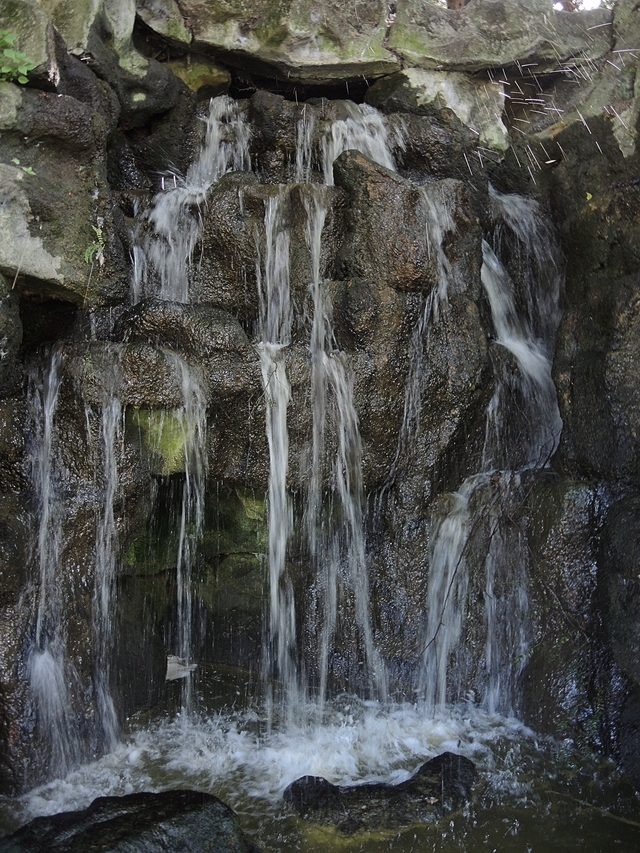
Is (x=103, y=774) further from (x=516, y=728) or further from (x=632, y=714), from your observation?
(x=632, y=714)

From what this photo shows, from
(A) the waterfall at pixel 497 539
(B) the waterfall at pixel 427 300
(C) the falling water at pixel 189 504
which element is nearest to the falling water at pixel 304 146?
(B) the waterfall at pixel 427 300

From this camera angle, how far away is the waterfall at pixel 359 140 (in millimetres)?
6051

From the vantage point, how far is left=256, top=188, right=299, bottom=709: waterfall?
4.52m

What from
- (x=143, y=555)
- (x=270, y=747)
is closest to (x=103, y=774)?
(x=270, y=747)

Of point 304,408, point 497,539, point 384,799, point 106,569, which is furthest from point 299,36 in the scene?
point 384,799

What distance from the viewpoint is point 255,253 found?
5.03 metres

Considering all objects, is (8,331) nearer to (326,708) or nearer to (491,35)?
(326,708)

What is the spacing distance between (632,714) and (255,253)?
3.52 meters

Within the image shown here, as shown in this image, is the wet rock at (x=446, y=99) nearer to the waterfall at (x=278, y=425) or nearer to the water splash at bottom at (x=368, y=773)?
the waterfall at (x=278, y=425)

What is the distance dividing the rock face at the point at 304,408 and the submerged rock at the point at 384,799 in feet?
2.60

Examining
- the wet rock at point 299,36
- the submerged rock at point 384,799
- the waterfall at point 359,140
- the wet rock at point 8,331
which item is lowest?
the submerged rock at point 384,799

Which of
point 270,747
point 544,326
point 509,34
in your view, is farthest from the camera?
point 509,34

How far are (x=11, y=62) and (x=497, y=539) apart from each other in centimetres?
385

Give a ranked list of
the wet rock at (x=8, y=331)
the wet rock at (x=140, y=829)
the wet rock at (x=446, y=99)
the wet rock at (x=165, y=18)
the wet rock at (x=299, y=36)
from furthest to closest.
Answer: the wet rock at (x=446, y=99) < the wet rock at (x=299, y=36) < the wet rock at (x=165, y=18) < the wet rock at (x=8, y=331) < the wet rock at (x=140, y=829)
